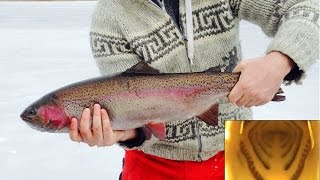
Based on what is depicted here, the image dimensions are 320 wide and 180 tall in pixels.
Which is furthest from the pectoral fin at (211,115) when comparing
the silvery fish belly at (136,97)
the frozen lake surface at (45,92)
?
the frozen lake surface at (45,92)

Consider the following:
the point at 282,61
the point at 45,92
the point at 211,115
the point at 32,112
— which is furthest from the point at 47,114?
the point at 45,92

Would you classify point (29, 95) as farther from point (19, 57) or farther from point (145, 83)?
point (145, 83)

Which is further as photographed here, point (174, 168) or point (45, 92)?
point (45, 92)

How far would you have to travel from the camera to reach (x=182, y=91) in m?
1.16

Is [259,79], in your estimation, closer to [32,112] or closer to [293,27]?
Answer: [293,27]

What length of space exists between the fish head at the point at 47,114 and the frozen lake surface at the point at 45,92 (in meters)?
1.29

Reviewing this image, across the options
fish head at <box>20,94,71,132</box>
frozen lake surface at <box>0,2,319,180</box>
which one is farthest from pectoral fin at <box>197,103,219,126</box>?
frozen lake surface at <box>0,2,319,180</box>

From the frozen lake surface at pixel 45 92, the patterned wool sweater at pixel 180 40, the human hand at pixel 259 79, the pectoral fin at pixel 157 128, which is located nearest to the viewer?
the human hand at pixel 259 79

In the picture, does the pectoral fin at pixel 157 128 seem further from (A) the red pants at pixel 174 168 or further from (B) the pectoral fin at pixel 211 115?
(A) the red pants at pixel 174 168

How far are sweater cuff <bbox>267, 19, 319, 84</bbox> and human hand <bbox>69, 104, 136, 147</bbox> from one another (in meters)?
0.32

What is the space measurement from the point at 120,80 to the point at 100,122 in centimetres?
A: 9

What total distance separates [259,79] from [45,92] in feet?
9.43

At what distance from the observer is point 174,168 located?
1.38m

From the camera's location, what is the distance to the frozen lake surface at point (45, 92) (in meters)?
2.50
